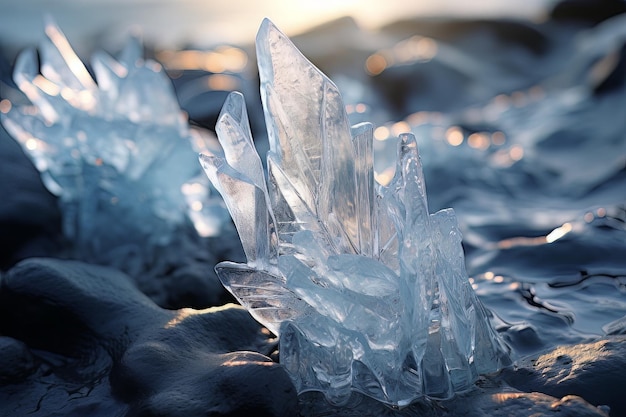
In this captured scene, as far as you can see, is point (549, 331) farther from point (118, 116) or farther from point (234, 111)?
point (118, 116)

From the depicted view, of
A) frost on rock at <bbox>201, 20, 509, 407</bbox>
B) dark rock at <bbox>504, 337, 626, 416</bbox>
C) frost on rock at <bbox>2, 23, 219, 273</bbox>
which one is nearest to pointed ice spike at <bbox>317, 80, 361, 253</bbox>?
frost on rock at <bbox>201, 20, 509, 407</bbox>

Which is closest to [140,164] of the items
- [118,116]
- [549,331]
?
[118,116]

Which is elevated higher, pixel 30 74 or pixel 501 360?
pixel 30 74

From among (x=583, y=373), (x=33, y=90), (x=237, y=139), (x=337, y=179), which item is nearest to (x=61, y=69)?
(x=33, y=90)

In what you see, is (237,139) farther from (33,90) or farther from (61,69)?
(61,69)

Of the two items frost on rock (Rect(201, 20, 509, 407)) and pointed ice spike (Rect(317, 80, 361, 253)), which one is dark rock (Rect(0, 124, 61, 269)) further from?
pointed ice spike (Rect(317, 80, 361, 253))

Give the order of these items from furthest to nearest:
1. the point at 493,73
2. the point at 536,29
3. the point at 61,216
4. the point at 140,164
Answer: the point at 536,29, the point at 493,73, the point at 61,216, the point at 140,164

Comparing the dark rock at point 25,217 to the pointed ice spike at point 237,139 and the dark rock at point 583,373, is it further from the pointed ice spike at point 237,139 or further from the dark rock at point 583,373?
the dark rock at point 583,373
